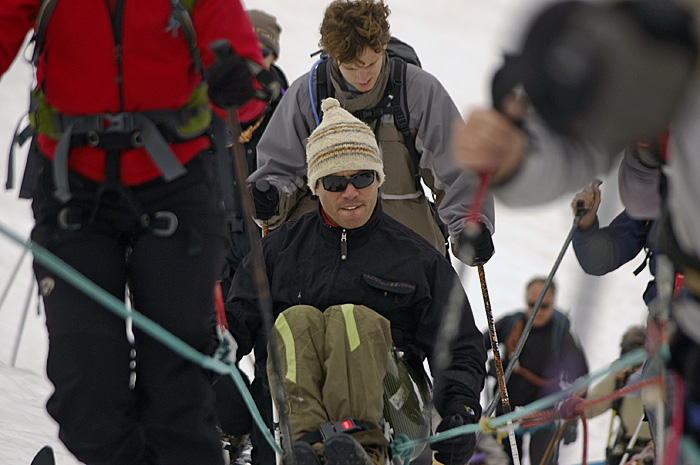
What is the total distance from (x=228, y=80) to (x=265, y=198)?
1.62 m

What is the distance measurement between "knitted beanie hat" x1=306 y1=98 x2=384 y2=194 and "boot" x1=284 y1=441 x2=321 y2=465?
1.05 metres

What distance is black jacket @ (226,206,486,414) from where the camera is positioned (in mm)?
3174

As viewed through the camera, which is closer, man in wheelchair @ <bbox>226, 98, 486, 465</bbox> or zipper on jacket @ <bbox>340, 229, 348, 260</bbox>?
man in wheelchair @ <bbox>226, 98, 486, 465</bbox>

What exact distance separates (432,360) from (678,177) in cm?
182

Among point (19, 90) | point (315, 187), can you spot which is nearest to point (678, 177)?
point (315, 187)

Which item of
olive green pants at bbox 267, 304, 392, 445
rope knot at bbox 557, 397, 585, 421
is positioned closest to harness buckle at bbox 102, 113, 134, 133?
olive green pants at bbox 267, 304, 392, 445

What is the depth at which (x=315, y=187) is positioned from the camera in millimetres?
3432

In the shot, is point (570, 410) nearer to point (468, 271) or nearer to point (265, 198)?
point (265, 198)

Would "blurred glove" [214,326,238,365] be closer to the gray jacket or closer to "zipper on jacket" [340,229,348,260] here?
"zipper on jacket" [340,229,348,260]

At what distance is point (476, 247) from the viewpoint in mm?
3688

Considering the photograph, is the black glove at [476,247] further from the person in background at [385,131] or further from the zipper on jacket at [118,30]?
the zipper on jacket at [118,30]

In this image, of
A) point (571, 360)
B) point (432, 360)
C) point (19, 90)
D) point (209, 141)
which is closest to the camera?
point (209, 141)

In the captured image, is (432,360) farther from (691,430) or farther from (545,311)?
(545,311)

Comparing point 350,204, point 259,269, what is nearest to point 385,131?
point 350,204
